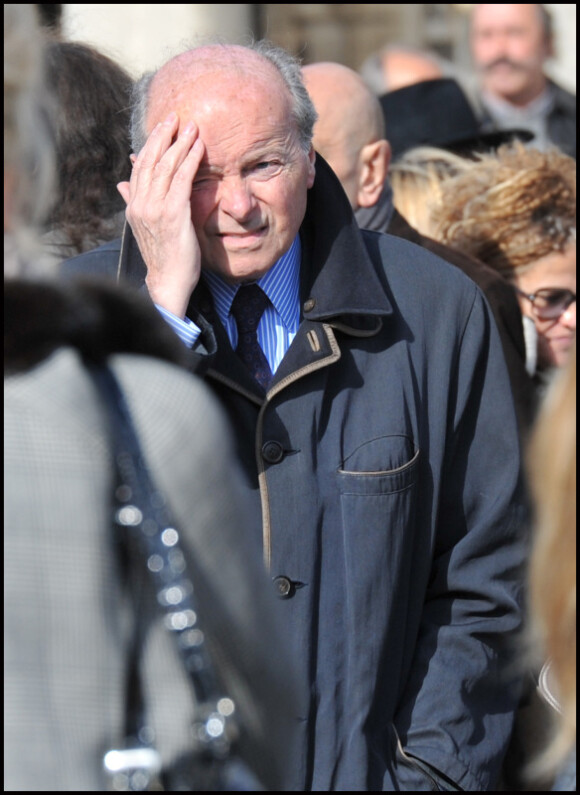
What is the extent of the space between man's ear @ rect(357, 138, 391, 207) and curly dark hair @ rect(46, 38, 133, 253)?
1.02 metres

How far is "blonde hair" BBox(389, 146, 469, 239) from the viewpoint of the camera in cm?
427

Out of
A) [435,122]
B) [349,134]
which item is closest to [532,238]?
[349,134]

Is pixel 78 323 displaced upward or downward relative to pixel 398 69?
upward

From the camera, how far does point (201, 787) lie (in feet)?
4.43

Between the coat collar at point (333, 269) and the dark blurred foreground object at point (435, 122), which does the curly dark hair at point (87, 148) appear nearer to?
the coat collar at point (333, 269)

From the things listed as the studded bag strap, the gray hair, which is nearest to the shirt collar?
the gray hair

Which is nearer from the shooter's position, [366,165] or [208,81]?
[208,81]

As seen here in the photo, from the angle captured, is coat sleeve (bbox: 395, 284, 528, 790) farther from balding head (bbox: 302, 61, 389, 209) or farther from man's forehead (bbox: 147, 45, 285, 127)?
balding head (bbox: 302, 61, 389, 209)

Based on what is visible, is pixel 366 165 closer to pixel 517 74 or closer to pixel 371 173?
pixel 371 173

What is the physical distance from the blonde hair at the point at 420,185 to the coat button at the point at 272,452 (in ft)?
6.40

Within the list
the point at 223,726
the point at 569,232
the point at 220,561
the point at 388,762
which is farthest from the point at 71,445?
the point at 569,232

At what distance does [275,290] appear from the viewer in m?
2.59

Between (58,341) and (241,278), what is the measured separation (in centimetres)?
120

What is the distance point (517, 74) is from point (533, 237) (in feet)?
7.89
